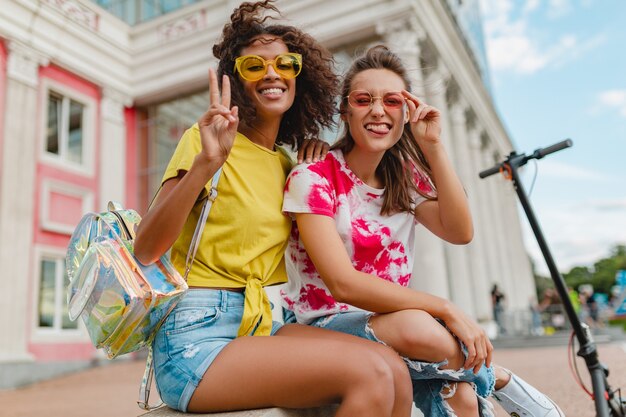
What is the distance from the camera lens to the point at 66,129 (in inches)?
579

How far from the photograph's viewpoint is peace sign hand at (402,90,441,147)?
6.73 feet

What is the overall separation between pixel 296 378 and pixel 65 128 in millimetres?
15012

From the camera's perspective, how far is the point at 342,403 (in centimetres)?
149

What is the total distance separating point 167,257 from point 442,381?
3.46ft

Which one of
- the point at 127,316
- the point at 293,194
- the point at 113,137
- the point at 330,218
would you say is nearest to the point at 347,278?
the point at 330,218

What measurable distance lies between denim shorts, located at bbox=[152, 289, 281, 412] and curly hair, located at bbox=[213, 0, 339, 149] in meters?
0.71

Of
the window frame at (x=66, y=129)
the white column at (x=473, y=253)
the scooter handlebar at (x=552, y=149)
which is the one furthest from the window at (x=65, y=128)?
the scooter handlebar at (x=552, y=149)

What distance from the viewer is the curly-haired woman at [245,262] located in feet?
5.04

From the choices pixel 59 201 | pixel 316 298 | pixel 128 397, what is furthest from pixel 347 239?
pixel 59 201

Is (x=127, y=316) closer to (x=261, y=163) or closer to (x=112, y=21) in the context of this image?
(x=261, y=163)

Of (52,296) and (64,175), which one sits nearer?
(52,296)

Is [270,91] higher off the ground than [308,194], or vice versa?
[270,91]

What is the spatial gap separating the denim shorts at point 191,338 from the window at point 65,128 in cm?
1401

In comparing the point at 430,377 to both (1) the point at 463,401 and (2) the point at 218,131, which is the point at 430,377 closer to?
(1) the point at 463,401
